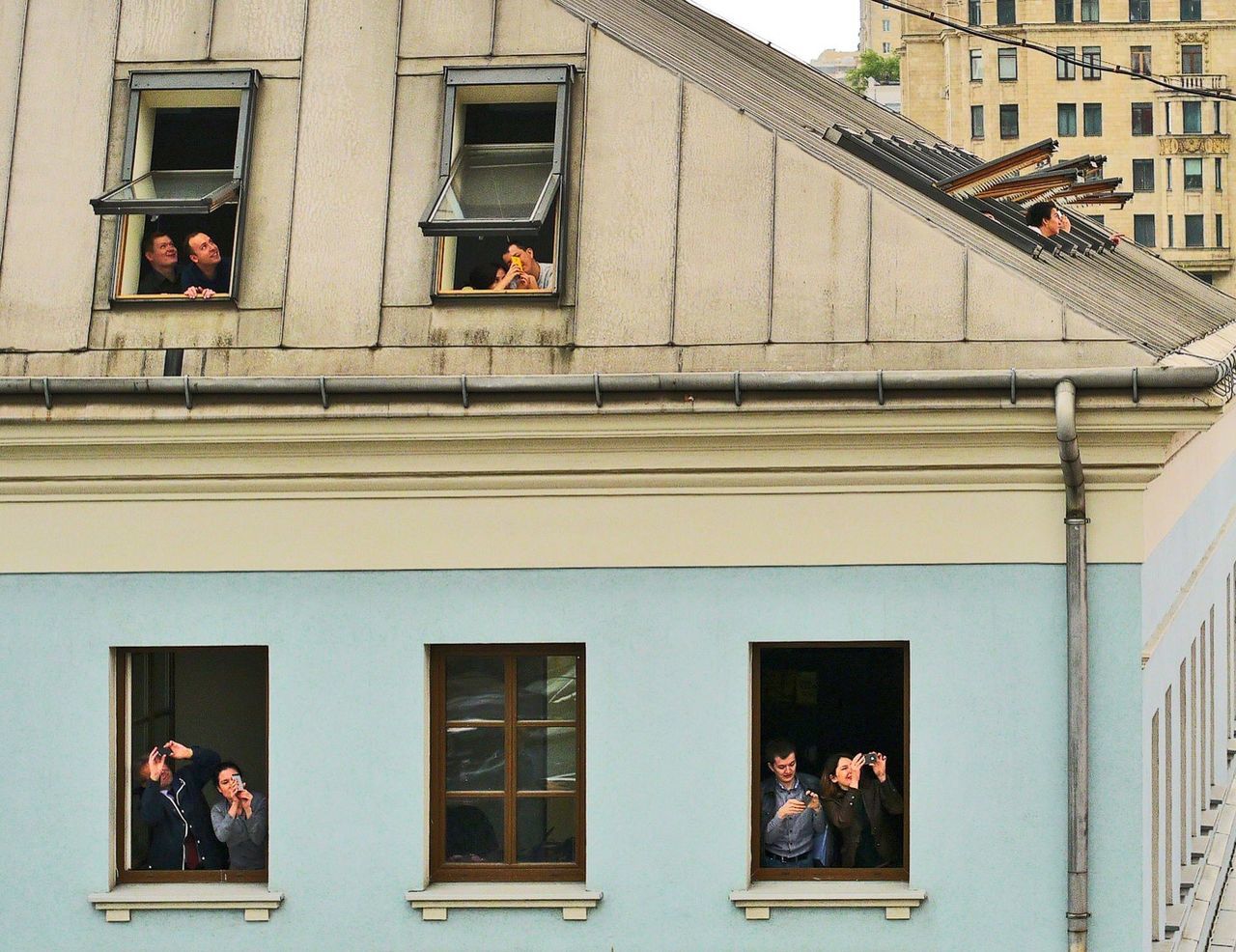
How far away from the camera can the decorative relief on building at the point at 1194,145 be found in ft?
279

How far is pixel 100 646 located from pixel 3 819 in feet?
4.32

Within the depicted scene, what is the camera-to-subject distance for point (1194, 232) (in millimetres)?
85125

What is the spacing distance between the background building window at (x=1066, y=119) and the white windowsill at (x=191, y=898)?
76.3 m

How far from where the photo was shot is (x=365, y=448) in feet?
41.7

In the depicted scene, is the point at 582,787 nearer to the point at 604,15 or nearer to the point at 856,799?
the point at 856,799

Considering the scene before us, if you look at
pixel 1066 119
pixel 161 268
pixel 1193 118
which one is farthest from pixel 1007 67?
pixel 161 268

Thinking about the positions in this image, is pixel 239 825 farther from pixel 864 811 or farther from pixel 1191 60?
pixel 1191 60

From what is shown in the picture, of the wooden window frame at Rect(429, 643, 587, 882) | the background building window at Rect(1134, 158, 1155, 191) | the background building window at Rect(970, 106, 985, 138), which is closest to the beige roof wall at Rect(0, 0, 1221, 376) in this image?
the wooden window frame at Rect(429, 643, 587, 882)

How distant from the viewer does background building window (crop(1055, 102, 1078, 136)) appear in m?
84.4

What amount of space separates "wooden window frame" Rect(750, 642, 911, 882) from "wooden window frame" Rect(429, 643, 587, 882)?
1.12 metres

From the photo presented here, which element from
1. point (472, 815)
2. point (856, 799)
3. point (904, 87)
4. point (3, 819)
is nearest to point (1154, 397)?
point (856, 799)

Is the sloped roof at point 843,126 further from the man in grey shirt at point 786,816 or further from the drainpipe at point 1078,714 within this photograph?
the man in grey shirt at point 786,816

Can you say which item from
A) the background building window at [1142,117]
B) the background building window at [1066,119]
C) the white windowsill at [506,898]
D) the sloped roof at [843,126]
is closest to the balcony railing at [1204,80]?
the background building window at [1142,117]

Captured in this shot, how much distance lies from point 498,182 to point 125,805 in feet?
16.1
